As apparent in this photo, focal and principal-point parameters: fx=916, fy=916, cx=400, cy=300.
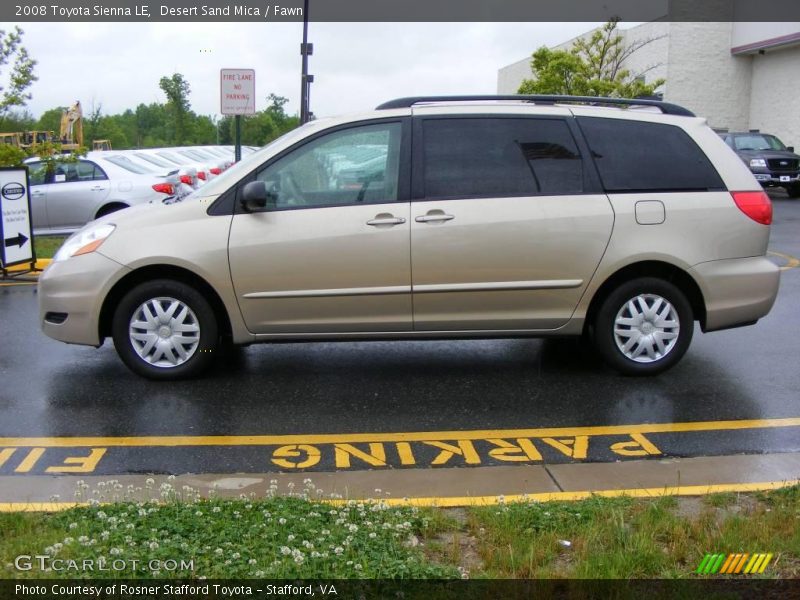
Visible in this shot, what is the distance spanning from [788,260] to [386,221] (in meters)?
7.98

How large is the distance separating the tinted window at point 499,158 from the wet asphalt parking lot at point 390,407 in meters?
1.37

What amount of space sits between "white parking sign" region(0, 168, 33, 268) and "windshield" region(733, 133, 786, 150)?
798 inches

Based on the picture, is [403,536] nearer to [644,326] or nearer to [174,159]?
[644,326]

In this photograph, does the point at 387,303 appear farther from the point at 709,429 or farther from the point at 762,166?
the point at 762,166

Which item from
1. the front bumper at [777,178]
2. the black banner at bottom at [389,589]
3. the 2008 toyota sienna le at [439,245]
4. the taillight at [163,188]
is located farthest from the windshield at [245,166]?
the front bumper at [777,178]

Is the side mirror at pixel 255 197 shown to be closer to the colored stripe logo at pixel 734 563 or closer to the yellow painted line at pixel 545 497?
the yellow painted line at pixel 545 497

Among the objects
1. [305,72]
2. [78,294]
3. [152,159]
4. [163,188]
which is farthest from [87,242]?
[305,72]

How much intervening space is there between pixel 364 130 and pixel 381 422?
2071 mm

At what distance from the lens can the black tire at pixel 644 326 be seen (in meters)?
6.36

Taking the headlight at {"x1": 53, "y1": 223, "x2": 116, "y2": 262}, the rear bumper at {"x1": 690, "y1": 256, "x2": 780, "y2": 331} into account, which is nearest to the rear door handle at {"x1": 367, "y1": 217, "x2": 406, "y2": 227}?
the headlight at {"x1": 53, "y1": 223, "x2": 116, "y2": 262}

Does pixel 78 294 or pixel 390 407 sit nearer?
pixel 390 407

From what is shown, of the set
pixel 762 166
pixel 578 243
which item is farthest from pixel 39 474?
pixel 762 166

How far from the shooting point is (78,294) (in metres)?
6.26

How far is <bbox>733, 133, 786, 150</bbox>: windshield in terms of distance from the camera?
82.7 ft
